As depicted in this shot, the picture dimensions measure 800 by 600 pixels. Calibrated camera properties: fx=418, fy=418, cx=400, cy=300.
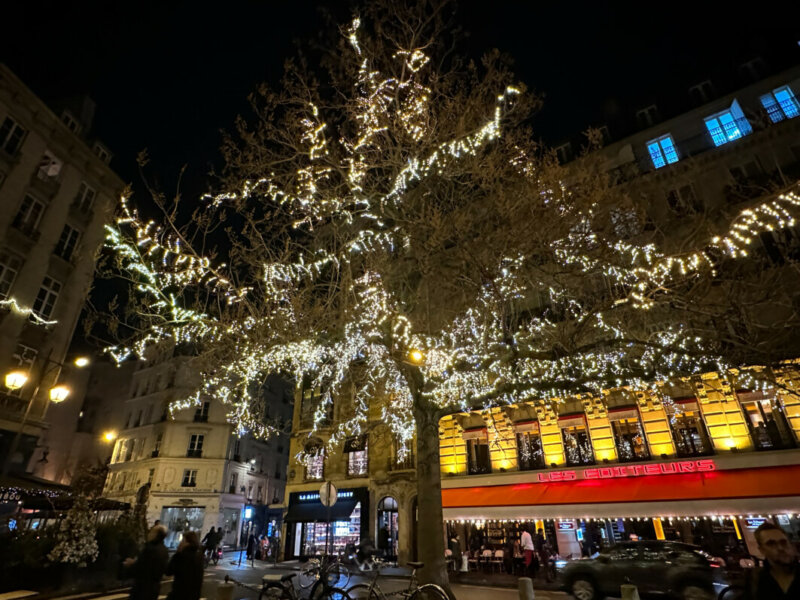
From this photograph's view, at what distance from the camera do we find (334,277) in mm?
10852

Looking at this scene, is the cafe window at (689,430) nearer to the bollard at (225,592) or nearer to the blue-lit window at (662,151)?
the blue-lit window at (662,151)

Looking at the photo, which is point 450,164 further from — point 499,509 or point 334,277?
point 499,509

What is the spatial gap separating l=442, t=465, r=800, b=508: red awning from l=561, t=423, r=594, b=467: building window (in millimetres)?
988

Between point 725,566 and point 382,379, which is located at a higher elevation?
point 382,379

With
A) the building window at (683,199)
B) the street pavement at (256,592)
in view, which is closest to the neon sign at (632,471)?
the street pavement at (256,592)

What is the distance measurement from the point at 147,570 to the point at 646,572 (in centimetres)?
1082

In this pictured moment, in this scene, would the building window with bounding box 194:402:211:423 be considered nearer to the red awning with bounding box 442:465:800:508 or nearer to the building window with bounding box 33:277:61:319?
the building window with bounding box 33:277:61:319

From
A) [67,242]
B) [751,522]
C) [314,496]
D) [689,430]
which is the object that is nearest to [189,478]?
[314,496]

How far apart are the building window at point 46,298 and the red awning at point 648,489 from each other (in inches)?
754

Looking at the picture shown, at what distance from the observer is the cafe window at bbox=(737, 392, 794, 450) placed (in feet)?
45.2

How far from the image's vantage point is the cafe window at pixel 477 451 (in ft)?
60.9

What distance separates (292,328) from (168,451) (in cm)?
2833

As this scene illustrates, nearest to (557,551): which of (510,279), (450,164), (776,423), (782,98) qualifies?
(776,423)

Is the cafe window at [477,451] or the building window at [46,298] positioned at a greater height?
the building window at [46,298]
